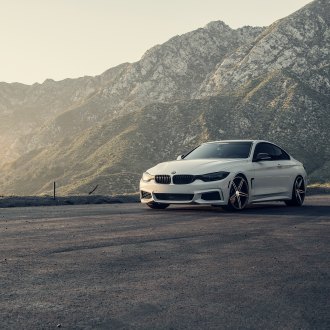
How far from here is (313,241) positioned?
8406 mm

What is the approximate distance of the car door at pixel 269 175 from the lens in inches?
552

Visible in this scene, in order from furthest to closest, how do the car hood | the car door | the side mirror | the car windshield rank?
the car windshield, the side mirror, the car door, the car hood

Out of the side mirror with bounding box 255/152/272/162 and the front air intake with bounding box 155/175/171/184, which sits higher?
the side mirror with bounding box 255/152/272/162

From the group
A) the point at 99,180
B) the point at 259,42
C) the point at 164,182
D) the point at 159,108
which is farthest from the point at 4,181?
the point at 164,182

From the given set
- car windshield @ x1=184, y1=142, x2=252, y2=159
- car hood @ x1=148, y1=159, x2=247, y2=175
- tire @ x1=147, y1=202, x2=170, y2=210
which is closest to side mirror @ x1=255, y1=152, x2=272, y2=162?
car windshield @ x1=184, y1=142, x2=252, y2=159

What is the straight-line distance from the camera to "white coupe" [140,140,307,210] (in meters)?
13.0

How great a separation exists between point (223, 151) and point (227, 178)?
5.77ft

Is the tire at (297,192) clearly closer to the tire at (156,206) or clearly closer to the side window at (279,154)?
the side window at (279,154)

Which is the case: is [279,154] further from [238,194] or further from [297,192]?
[238,194]

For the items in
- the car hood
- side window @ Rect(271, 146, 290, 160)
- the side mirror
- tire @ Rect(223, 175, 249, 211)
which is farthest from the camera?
side window @ Rect(271, 146, 290, 160)

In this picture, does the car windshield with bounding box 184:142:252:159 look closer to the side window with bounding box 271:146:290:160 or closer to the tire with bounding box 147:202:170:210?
the side window with bounding box 271:146:290:160

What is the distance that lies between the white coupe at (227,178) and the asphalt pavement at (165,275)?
2303 mm

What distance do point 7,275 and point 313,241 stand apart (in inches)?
177

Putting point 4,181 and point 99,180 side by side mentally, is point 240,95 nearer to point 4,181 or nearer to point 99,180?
point 99,180
